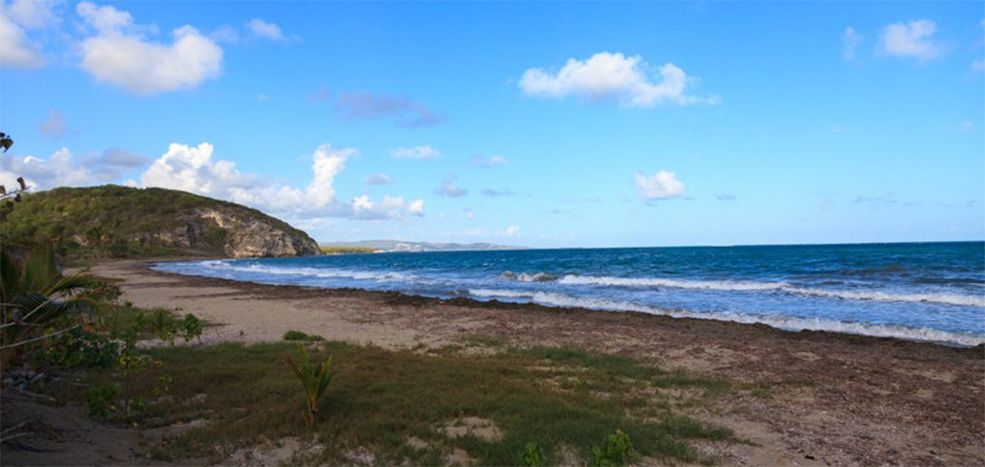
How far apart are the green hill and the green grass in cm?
9940

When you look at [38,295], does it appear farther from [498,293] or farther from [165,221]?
[165,221]

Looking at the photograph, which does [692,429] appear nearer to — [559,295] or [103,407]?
[103,407]

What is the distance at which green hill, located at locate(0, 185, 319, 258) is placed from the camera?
107812mm

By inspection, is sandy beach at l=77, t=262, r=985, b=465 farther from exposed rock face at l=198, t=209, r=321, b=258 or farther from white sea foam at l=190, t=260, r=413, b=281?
exposed rock face at l=198, t=209, r=321, b=258

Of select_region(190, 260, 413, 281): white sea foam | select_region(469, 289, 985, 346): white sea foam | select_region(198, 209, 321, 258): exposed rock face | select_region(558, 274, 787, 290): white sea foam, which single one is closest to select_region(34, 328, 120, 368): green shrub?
select_region(469, 289, 985, 346): white sea foam

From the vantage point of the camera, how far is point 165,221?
117625mm

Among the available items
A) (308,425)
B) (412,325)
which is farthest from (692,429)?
(412,325)

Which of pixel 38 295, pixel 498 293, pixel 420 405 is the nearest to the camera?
pixel 38 295

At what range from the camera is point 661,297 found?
28.1 m

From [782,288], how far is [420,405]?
27.9 m

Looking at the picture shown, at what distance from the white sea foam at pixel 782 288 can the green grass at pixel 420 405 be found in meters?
19.1

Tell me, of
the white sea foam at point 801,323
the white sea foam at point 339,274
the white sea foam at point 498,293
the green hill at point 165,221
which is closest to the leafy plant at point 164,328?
the white sea foam at point 801,323

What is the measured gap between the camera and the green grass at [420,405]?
6414 mm

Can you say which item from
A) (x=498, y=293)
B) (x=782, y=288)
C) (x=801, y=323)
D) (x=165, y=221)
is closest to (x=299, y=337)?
(x=801, y=323)
